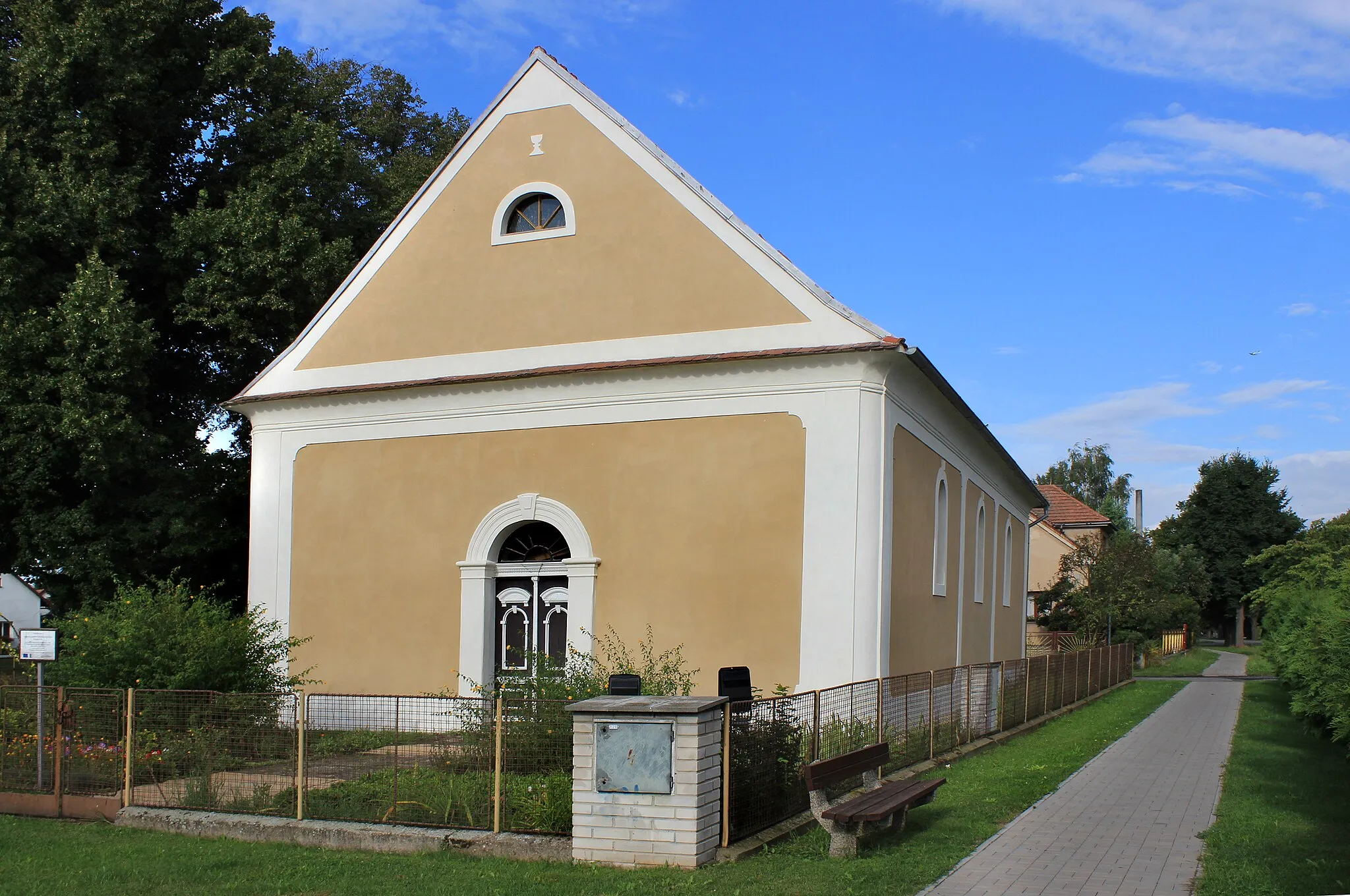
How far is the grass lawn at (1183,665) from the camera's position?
132ft

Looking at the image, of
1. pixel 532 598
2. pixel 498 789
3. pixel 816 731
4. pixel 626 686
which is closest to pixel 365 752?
pixel 498 789

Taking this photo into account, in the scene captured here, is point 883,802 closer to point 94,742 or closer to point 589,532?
point 94,742

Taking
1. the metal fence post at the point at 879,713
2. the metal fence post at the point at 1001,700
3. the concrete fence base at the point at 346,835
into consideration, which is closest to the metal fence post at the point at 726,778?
the concrete fence base at the point at 346,835

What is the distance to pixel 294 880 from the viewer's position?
27.5 feet

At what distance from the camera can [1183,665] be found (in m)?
44.6

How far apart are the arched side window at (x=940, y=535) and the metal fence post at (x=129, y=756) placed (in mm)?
11770

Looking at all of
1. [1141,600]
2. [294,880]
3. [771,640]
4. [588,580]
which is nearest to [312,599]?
A: [588,580]

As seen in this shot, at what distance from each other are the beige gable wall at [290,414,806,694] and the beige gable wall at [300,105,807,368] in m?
1.45

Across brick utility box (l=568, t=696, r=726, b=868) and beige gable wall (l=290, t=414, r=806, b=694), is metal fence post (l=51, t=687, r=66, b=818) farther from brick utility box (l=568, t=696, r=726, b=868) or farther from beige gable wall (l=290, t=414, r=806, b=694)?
beige gable wall (l=290, t=414, r=806, b=694)

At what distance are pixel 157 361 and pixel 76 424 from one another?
192 inches

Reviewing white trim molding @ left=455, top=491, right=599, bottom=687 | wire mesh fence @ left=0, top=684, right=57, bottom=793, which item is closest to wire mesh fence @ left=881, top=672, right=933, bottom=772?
white trim molding @ left=455, top=491, right=599, bottom=687

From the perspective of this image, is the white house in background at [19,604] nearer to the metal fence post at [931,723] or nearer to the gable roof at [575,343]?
the gable roof at [575,343]

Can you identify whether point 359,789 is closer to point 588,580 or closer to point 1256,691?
point 588,580

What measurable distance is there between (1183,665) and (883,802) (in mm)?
40008
